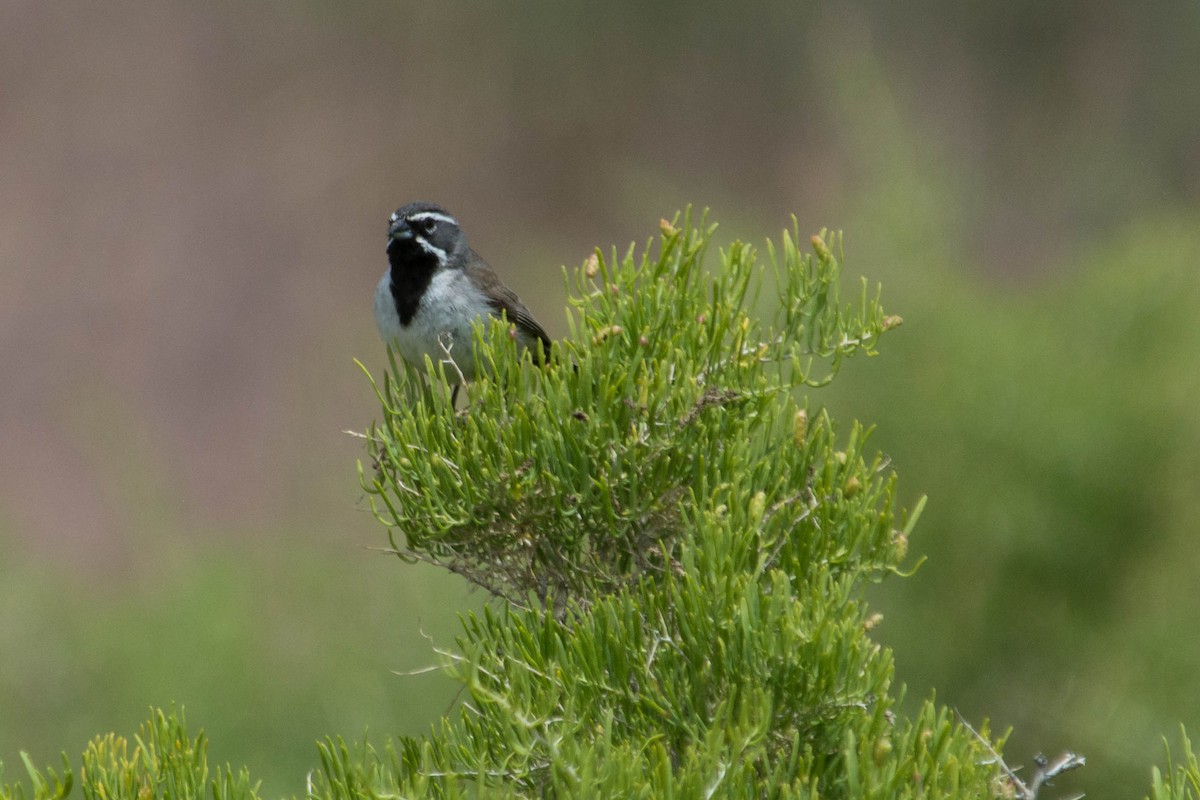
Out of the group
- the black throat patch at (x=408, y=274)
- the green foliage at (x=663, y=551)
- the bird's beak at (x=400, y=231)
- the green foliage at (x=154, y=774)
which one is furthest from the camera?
the bird's beak at (x=400, y=231)

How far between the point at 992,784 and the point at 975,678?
4728 mm

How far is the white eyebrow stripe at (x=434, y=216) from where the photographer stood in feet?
15.7

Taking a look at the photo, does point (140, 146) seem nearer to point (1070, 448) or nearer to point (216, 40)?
point (216, 40)

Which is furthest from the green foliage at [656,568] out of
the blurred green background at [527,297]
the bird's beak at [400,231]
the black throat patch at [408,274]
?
the blurred green background at [527,297]

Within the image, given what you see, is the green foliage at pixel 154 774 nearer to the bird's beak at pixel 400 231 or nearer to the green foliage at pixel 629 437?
the green foliage at pixel 629 437

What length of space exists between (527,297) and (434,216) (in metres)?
4.01

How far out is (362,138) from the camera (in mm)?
16391

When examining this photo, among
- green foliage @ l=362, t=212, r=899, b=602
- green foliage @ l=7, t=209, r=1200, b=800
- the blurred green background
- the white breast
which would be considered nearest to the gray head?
the white breast

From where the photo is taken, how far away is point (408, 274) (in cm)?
467

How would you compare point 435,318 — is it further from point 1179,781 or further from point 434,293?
point 1179,781

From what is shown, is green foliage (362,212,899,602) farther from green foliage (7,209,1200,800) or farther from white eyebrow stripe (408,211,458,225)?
white eyebrow stripe (408,211,458,225)

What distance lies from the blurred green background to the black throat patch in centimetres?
167

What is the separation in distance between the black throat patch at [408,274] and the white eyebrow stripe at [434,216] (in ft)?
0.31

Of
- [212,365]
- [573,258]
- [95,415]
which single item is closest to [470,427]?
[95,415]
